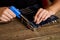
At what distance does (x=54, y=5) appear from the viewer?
1.34 meters

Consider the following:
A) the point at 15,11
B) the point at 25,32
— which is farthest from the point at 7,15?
the point at 25,32

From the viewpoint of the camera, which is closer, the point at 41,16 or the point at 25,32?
the point at 25,32

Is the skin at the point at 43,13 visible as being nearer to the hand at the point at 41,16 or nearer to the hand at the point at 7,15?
the hand at the point at 41,16

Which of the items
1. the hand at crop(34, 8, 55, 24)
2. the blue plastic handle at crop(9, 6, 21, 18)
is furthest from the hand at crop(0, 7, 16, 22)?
the hand at crop(34, 8, 55, 24)

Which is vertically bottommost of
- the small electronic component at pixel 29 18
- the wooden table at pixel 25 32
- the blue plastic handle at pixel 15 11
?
the wooden table at pixel 25 32

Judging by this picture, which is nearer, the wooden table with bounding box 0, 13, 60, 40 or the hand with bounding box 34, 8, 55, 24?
the wooden table with bounding box 0, 13, 60, 40

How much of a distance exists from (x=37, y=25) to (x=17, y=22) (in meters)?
0.14

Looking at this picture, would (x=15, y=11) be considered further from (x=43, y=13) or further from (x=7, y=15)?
(x=43, y=13)

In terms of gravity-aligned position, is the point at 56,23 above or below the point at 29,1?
below

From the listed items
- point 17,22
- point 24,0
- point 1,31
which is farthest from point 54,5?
point 1,31

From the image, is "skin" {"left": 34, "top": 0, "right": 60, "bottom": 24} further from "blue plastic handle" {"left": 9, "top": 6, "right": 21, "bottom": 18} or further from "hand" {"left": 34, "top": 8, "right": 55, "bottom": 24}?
"blue plastic handle" {"left": 9, "top": 6, "right": 21, "bottom": 18}

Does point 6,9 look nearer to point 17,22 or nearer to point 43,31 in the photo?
point 17,22

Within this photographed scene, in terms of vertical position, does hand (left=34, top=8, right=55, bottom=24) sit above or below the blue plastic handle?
below

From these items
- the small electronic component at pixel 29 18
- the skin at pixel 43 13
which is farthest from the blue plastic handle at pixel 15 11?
the skin at pixel 43 13
